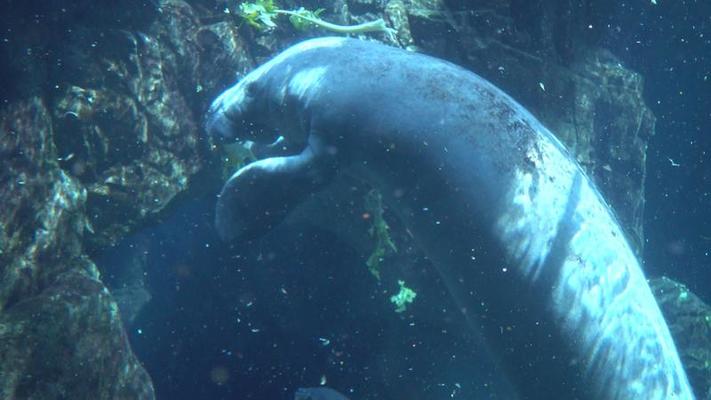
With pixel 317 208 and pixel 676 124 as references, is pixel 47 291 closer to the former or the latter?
pixel 317 208

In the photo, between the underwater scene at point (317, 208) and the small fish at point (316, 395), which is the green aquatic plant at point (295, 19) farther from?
the small fish at point (316, 395)

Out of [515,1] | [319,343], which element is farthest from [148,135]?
[515,1]

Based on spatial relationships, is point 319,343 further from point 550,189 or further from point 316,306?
point 550,189

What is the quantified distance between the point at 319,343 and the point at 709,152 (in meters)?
12.0

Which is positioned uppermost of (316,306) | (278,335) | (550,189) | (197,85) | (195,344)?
(550,189)

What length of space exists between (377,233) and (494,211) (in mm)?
1523

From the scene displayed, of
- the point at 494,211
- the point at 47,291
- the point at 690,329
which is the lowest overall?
the point at 47,291

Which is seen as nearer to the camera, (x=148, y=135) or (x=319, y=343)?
(x=148, y=135)

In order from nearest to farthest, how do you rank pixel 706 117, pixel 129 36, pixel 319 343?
pixel 129 36
pixel 319 343
pixel 706 117

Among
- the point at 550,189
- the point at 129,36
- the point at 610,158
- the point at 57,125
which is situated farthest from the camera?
the point at 610,158

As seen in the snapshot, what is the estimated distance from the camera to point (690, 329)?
848 cm

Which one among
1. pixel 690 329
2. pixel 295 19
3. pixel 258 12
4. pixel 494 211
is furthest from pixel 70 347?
pixel 690 329

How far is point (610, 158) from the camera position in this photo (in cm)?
840

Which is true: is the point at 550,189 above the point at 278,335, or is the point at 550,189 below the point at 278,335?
above
